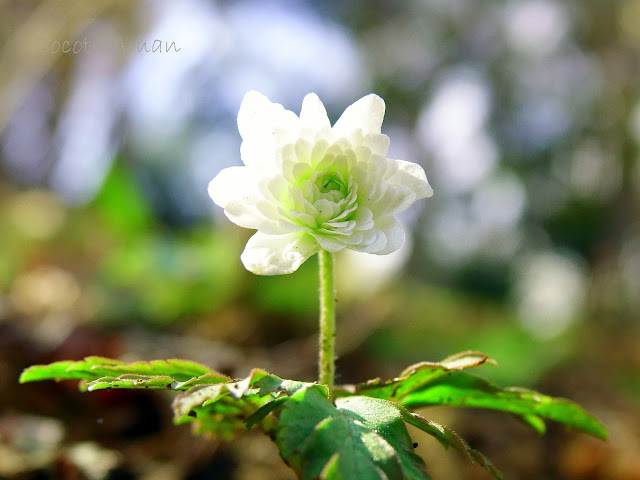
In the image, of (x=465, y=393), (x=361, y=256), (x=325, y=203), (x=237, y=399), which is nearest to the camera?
(x=237, y=399)

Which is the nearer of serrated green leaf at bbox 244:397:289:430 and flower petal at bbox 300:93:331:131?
serrated green leaf at bbox 244:397:289:430

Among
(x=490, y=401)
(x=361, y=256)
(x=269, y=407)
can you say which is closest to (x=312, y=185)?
(x=269, y=407)

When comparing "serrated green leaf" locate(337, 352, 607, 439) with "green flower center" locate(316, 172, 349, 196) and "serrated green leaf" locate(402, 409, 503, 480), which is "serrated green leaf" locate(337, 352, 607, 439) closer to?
"serrated green leaf" locate(402, 409, 503, 480)

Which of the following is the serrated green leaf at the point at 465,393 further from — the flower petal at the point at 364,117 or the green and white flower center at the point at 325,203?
the flower petal at the point at 364,117

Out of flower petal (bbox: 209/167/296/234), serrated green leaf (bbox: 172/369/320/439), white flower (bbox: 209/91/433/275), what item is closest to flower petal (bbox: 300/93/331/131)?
white flower (bbox: 209/91/433/275)

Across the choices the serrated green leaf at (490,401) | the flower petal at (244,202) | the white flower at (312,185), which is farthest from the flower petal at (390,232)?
the serrated green leaf at (490,401)

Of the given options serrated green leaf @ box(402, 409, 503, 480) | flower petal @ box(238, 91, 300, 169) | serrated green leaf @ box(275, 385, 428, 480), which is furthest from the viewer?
flower petal @ box(238, 91, 300, 169)

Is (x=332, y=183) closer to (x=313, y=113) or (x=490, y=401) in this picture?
(x=313, y=113)
